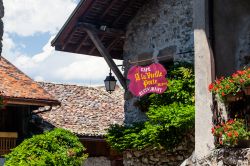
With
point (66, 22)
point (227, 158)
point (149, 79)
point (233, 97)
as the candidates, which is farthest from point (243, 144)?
point (66, 22)

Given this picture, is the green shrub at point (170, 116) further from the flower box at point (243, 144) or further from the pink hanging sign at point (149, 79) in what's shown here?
the flower box at point (243, 144)

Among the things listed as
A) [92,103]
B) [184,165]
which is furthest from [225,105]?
[92,103]

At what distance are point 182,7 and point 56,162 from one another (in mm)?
4697

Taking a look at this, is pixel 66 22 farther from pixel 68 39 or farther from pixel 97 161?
pixel 97 161

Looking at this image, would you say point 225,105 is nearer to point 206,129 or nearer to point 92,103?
point 206,129

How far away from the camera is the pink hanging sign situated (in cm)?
1105

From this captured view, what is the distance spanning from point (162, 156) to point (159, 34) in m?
3.10

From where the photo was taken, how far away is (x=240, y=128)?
329 inches

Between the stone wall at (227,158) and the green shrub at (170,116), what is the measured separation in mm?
1677

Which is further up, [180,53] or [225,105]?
[180,53]

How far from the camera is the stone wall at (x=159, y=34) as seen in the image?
12312 millimetres

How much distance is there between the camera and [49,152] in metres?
11.8

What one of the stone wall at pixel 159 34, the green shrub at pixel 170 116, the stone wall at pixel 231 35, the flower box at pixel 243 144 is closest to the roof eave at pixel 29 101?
the stone wall at pixel 159 34

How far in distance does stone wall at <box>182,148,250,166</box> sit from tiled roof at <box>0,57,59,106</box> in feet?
25.6
